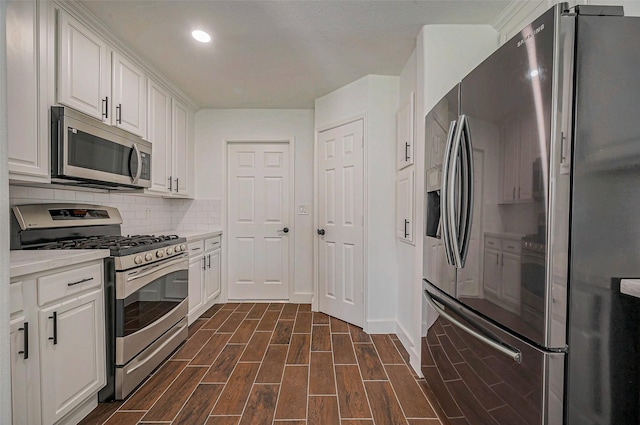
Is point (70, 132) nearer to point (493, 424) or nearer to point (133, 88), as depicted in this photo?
point (133, 88)

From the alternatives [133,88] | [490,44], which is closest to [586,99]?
[490,44]

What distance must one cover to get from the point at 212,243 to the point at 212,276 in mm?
386

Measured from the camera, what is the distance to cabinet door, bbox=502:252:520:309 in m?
1.11

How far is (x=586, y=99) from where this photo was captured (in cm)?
97

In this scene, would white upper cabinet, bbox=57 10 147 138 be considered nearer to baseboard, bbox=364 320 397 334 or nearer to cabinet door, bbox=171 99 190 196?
cabinet door, bbox=171 99 190 196

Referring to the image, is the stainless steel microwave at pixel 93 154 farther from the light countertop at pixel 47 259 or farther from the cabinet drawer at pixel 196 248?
the cabinet drawer at pixel 196 248

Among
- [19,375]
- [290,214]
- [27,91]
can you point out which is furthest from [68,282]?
[290,214]

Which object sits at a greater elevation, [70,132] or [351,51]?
[351,51]

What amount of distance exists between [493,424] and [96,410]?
2.14m

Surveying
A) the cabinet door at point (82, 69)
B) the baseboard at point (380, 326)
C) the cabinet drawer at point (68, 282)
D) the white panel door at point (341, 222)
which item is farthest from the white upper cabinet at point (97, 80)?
the baseboard at point (380, 326)

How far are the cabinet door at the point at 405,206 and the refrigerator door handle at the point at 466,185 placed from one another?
105cm

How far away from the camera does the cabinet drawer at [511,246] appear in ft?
3.61

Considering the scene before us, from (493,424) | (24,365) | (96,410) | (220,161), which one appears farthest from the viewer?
(220,161)

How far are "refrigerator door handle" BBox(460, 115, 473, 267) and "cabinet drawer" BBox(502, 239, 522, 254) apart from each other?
22 centimetres
